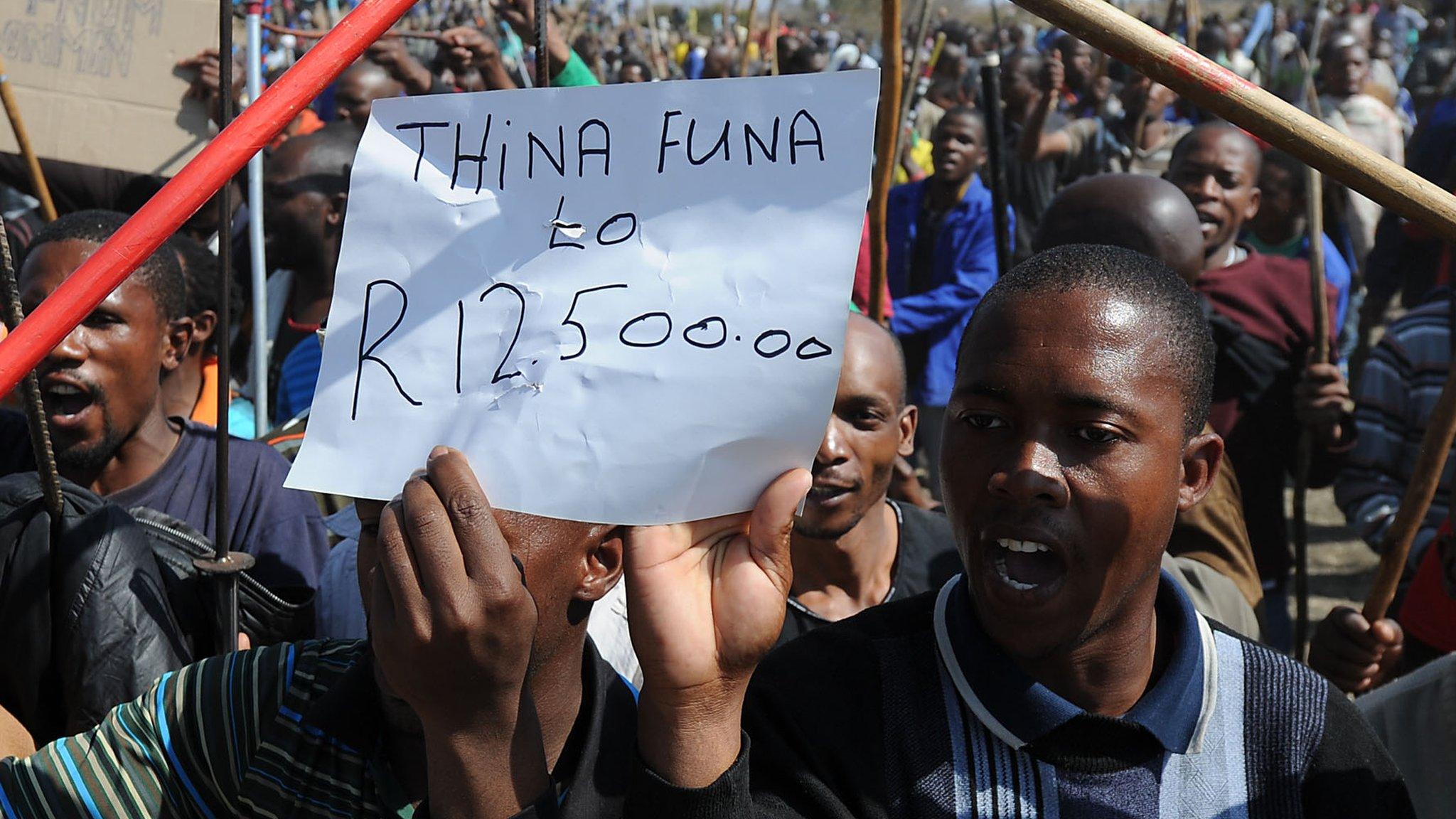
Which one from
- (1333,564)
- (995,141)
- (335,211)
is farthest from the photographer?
(1333,564)

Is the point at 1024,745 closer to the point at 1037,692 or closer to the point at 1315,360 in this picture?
the point at 1037,692

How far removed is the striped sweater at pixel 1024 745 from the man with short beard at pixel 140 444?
136 cm

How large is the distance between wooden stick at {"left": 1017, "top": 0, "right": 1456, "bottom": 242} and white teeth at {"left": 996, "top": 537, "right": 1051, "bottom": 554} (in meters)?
0.49

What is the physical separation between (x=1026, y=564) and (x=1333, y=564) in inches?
211

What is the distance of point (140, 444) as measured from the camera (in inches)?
106

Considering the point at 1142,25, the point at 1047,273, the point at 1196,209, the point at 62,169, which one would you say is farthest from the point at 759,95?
the point at 62,169

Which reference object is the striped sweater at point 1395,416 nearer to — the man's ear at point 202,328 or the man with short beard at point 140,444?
the man with short beard at point 140,444

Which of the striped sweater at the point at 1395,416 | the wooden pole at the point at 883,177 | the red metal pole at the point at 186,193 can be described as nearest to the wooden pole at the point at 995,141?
the wooden pole at the point at 883,177

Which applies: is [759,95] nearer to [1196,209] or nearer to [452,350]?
[452,350]

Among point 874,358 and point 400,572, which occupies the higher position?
point 400,572

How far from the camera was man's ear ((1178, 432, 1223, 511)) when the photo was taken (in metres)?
1.61

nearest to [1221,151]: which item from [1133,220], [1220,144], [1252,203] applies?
[1220,144]

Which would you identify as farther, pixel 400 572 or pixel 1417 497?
pixel 1417 497

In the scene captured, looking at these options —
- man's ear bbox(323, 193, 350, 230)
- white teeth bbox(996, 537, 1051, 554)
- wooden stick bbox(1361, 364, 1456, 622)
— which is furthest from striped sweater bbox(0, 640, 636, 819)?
man's ear bbox(323, 193, 350, 230)
